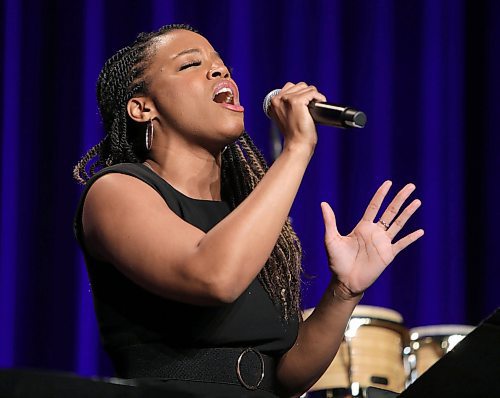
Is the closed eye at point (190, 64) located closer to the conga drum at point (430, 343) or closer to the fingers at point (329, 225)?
the fingers at point (329, 225)

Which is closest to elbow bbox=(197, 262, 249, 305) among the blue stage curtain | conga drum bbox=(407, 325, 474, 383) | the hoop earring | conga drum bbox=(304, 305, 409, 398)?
the hoop earring

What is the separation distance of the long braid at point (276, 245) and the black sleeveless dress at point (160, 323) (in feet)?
0.31

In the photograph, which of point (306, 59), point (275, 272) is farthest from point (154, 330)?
point (306, 59)

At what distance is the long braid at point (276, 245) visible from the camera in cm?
180

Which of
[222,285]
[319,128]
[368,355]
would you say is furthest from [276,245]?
[319,128]

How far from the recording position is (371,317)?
3070mm

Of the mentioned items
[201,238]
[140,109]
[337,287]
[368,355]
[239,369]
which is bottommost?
[368,355]

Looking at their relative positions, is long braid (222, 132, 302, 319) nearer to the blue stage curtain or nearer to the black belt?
the black belt

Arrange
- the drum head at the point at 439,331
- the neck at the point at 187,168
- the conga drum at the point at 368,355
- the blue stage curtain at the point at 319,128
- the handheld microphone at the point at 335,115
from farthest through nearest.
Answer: the blue stage curtain at the point at 319,128
the drum head at the point at 439,331
the conga drum at the point at 368,355
the neck at the point at 187,168
the handheld microphone at the point at 335,115

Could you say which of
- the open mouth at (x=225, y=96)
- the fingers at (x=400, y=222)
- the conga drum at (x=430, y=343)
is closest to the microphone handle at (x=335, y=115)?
the open mouth at (x=225, y=96)

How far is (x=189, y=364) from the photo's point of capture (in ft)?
5.24

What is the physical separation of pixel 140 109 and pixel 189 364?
51 cm

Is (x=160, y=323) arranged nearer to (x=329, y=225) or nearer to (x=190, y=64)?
(x=329, y=225)

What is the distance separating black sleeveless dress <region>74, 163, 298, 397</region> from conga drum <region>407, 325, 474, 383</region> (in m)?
1.54
